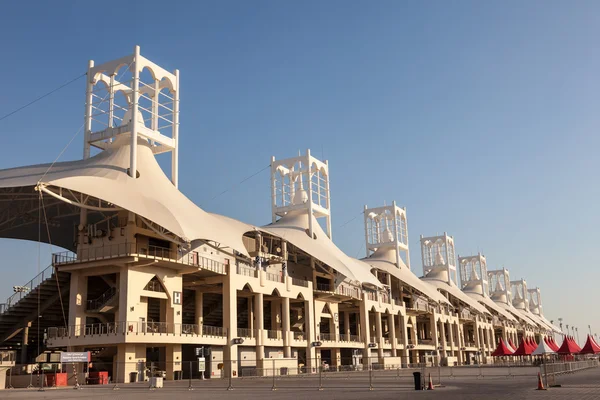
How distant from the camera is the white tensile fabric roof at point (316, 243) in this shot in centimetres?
6981

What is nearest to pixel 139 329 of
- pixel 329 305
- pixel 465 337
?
pixel 329 305

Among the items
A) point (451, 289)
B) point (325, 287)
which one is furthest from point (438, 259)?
point (325, 287)

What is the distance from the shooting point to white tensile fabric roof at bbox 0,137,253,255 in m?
44.0

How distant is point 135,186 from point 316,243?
96.8ft

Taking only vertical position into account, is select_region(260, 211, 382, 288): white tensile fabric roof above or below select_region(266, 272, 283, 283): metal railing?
above

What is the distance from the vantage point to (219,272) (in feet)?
190

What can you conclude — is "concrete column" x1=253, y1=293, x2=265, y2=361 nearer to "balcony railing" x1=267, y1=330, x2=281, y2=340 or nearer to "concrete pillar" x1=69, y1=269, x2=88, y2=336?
"balcony railing" x1=267, y1=330, x2=281, y2=340

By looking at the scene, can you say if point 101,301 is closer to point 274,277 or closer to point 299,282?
point 274,277

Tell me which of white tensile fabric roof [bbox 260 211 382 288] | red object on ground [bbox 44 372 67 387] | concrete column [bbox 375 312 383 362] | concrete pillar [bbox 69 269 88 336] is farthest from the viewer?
concrete column [bbox 375 312 383 362]

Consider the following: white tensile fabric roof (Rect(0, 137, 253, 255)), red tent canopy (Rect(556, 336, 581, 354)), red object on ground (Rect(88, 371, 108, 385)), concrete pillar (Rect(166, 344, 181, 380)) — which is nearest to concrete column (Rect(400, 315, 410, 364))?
red tent canopy (Rect(556, 336, 581, 354))

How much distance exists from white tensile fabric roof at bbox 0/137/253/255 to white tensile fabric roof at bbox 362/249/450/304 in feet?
141

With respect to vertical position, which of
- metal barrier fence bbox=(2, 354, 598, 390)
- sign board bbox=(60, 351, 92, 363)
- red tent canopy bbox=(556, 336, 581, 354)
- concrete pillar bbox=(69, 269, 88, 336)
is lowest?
metal barrier fence bbox=(2, 354, 598, 390)

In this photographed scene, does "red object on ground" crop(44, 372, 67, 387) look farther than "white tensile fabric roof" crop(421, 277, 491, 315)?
No

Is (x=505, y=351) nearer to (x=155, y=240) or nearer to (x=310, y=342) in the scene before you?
(x=310, y=342)
